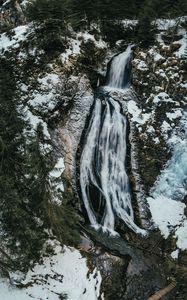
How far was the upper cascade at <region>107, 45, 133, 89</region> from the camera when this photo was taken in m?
20.0

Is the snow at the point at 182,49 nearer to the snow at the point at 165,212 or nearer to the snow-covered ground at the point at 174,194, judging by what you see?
the snow-covered ground at the point at 174,194

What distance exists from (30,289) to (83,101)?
28.7 feet

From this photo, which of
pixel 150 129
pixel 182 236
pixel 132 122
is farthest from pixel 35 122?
pixel 182 236

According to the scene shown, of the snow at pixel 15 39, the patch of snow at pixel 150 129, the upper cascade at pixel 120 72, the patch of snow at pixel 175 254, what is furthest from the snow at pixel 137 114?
the snow at pixel 15 39

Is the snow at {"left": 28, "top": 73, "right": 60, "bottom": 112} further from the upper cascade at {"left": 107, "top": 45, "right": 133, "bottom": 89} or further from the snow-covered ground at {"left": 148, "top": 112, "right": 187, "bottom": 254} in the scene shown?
the snow-covered ground at {"left": 148, "top": 112, "right": 187, "bottom": 254}

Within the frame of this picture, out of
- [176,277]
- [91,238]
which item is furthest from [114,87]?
[176,277]

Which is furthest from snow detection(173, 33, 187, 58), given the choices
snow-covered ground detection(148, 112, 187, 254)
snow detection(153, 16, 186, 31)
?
snow-covered ground detection(148, 112, 187, 254)

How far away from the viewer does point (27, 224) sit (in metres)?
12.4

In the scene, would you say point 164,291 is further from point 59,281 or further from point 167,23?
point 167,23

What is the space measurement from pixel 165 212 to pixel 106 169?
9.33ft

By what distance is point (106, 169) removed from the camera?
1748 cm

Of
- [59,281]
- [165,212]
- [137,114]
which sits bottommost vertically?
[59,281]

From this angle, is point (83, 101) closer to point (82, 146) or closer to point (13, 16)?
point (82, 146)

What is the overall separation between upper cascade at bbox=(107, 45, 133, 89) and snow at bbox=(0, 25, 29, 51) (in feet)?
14.4
